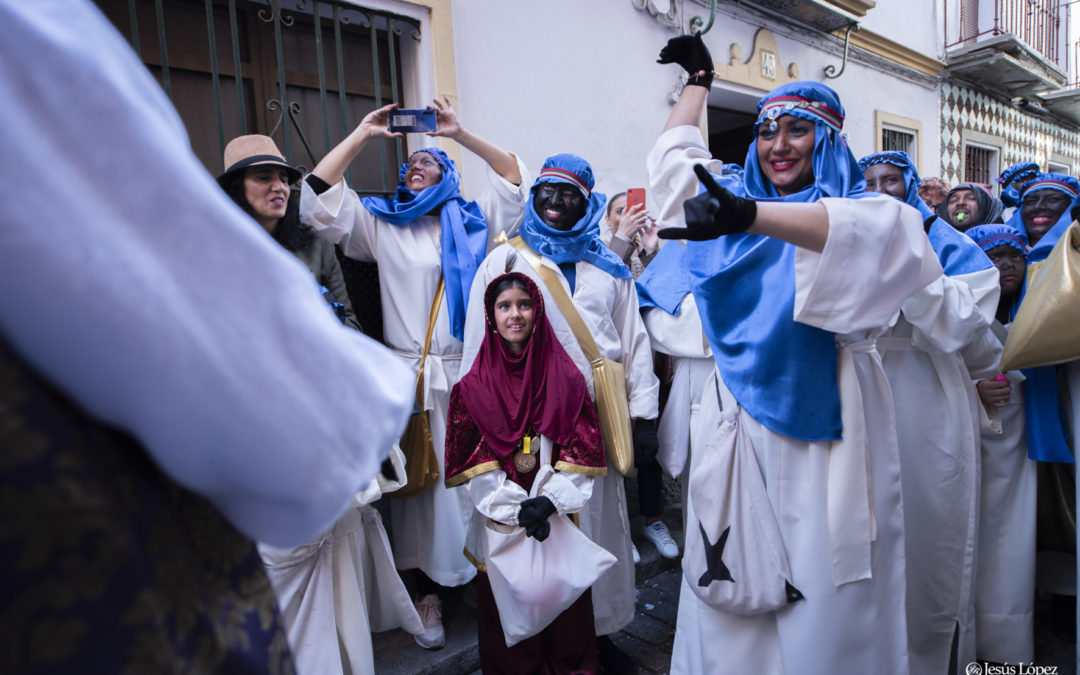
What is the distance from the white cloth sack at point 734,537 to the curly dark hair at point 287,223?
1.79 metres

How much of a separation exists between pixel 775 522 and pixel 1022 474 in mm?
1810

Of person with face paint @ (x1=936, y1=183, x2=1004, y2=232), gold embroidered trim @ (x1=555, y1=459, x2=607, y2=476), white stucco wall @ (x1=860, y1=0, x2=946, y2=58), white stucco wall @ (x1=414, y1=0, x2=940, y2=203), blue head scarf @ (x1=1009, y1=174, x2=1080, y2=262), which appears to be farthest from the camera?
white stucco wall @ (x1=860, y1=0, x2=946, y2=58)

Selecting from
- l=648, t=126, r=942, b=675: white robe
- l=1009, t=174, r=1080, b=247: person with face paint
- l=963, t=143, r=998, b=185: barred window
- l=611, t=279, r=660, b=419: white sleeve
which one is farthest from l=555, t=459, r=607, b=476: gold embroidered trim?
l=963, t=143, r=998, b=185: barred window

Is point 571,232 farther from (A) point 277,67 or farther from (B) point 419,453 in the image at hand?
(A) point 277,67

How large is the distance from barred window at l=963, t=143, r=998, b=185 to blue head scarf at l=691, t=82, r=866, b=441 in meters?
9.75

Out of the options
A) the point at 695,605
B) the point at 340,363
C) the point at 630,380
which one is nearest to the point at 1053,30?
the point at 630,380

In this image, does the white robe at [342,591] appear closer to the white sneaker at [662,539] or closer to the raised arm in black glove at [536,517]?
the raised arm in black glove at [536,517]

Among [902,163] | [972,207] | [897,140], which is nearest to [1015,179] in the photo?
[972,207]

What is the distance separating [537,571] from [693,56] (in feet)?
5.77

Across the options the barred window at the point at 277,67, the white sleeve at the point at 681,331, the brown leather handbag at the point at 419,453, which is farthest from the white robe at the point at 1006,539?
the barred window at the point at 277,67

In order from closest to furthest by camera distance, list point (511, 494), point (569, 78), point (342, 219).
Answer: point (511, 494)
point (342, 219)
point (569, 78)

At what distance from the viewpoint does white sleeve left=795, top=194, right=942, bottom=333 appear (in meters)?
1.76

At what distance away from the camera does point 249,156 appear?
2625 millimetres

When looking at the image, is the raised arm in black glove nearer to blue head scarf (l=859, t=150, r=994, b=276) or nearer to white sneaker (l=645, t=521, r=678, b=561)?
white sneaker (l=645, t=521, r=678, b=561)
